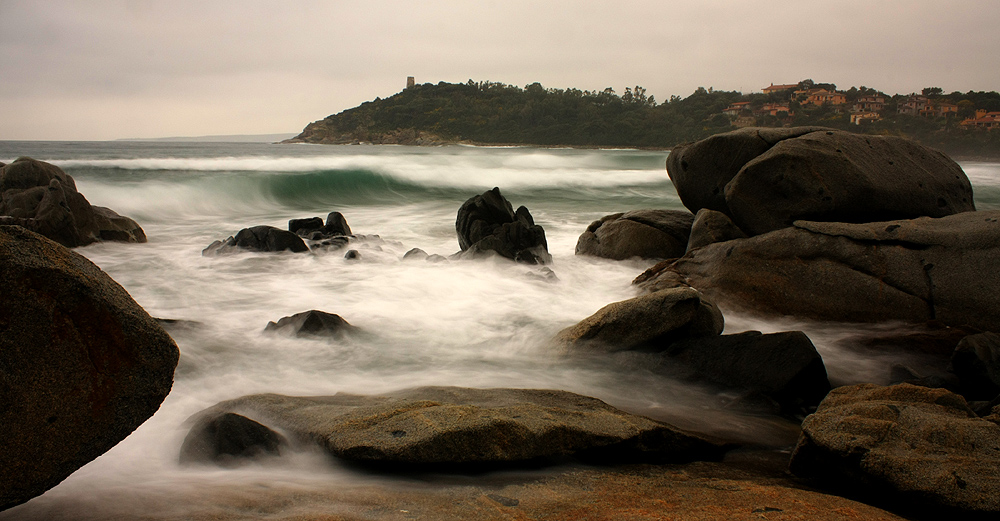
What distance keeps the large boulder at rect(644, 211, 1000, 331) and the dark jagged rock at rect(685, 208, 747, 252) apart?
2.64 ft

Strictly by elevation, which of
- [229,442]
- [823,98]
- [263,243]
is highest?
[823,98]

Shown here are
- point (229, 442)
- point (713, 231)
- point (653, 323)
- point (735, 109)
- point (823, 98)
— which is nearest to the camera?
point (229, 442)

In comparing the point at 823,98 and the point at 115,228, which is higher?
the point at 823,98

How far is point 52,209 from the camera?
26.8 feet

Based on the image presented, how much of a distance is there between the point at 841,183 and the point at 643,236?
239 centimetres

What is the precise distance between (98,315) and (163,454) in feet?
3.52

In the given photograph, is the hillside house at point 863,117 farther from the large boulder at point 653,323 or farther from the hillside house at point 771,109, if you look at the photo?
the large boulder at point 653,323

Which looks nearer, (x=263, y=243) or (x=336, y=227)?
(x=263, y=243)

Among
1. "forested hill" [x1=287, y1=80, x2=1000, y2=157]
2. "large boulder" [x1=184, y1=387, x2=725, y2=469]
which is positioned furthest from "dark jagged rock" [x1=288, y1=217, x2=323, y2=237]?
"forested hill" [x1=287, y1=80, x2=1000, y2=157]

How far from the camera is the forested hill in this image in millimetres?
65812

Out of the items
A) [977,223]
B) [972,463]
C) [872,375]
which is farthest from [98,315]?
[977,223]

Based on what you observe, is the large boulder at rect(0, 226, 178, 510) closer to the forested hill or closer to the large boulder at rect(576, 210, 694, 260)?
the large boulder at rect(576, 210, 694, 260)

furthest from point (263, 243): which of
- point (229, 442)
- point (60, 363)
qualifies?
point (60, 363)

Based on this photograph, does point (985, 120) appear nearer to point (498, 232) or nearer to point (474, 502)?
point (498, 232)
